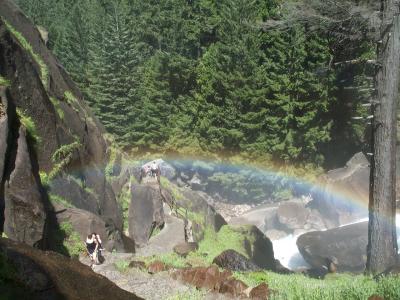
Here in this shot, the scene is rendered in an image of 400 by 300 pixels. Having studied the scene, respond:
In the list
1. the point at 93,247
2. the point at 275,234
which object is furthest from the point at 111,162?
the point at 275,234

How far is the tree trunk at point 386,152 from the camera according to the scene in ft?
36.8

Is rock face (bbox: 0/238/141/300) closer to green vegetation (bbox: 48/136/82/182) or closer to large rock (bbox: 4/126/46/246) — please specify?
large rock (bbox: 4/126/46/246)

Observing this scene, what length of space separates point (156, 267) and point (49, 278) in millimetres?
5675

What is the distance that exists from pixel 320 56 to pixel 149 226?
76.7 feet

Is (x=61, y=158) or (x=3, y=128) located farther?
(x=61, y=158)

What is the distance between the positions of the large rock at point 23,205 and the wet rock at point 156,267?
2.45 metres

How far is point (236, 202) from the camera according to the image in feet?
134

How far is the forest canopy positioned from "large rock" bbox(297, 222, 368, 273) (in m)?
11.5

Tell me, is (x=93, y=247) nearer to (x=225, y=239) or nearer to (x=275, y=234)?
(x=225, y=239)

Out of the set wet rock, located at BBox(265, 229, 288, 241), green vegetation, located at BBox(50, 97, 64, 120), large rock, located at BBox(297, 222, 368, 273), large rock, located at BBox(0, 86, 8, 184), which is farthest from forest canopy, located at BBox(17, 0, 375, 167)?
large rock, located at BBox(0, 86, 8, 184)

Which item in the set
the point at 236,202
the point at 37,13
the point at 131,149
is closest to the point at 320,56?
the point at 236,202

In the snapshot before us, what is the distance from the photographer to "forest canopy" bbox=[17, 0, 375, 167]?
3656 cm

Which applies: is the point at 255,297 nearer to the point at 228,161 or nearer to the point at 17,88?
the point at 17,88

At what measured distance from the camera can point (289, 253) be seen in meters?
27.6
